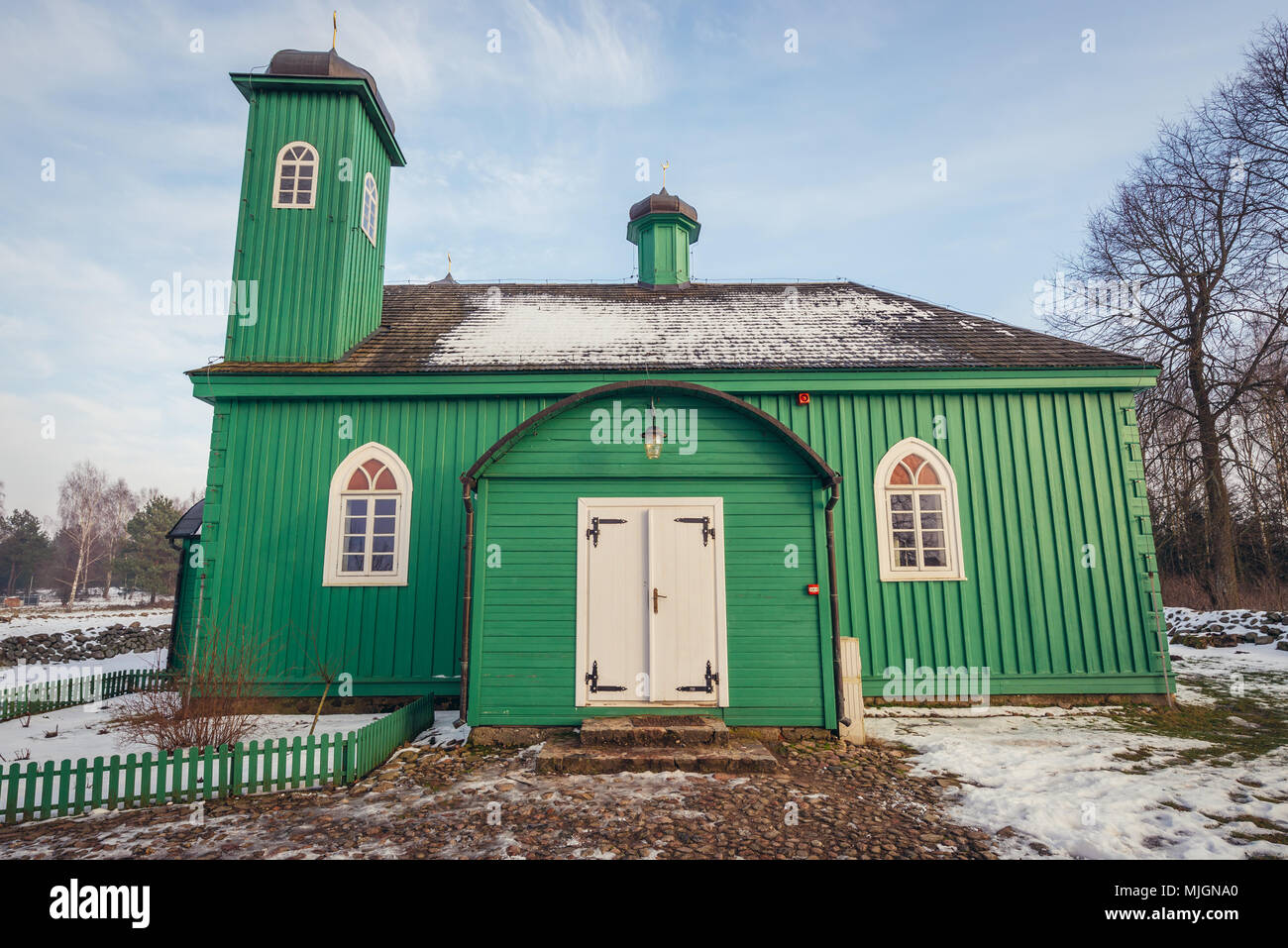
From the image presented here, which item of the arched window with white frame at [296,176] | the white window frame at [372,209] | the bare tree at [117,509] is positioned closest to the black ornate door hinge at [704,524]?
the white window frame at [372,209]

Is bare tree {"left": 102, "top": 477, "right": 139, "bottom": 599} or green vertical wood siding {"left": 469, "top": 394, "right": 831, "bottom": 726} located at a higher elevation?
bare tree {"left": 102, "top": 477, "right": 139, "bottom": 599}

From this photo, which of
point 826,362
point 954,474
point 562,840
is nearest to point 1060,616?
point 954,474

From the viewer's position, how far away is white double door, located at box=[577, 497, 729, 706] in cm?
727

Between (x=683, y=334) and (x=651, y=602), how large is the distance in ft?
17.4

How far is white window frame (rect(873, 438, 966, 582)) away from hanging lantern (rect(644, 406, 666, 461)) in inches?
145

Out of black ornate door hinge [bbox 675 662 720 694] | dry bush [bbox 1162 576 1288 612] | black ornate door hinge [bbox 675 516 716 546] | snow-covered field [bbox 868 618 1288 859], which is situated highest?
black ornate door hinge [bbox 675 516 716 546]

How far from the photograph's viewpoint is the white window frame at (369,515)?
9031 mm

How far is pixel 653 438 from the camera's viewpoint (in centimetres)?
766

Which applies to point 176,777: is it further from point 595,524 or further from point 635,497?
point 635,497

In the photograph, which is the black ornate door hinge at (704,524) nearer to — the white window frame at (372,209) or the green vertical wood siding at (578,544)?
the green vertical wood siding at (578,544)

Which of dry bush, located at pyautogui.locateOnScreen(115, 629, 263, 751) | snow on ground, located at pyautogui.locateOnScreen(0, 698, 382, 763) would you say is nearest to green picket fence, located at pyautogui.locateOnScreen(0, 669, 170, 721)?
snow on ground, located at pyautogui.locateOnScreen(0, 698, 382, 763)

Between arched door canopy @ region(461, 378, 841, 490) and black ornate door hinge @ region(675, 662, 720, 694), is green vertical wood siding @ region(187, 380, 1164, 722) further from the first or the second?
black ornate door hinge @ region(675, 662, 720, 694)

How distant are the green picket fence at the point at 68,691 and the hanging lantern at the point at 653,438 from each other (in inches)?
288
